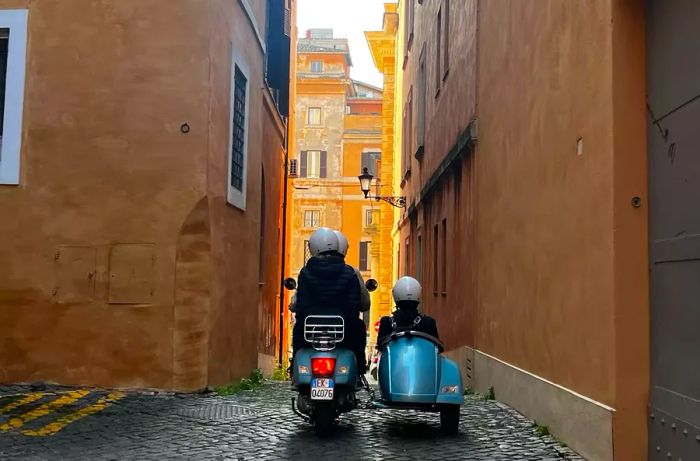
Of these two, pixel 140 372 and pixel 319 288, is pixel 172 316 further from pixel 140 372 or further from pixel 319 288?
pixel 319 288

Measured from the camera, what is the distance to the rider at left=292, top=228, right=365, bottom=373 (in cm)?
698

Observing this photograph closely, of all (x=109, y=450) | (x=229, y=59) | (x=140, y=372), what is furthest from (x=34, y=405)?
(x=229, y=59)

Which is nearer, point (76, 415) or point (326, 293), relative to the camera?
point (326, 293)

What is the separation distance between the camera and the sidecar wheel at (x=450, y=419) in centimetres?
689

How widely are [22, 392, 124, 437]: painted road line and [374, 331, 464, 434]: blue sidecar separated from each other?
2.70 meters

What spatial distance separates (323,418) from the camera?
6.70 metres

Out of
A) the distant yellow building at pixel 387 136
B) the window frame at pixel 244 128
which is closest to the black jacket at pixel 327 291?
the window frame at pixel 244 128

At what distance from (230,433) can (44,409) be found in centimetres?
199

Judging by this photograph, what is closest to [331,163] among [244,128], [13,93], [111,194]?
[244,128]

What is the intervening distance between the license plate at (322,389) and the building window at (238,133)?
4.18 m

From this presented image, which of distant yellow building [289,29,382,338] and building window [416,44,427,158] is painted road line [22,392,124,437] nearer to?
building window [416,44,427,158]

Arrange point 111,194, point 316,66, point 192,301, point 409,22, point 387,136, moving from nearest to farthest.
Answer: point 192,301
point 111,194
point 409,22
point 387,136
point 316,66

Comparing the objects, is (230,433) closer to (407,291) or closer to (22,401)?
(407,291)

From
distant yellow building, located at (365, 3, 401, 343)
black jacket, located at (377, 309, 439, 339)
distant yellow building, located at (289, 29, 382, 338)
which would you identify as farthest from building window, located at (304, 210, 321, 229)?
black jacket, located at (377, 309, 439, 339)
